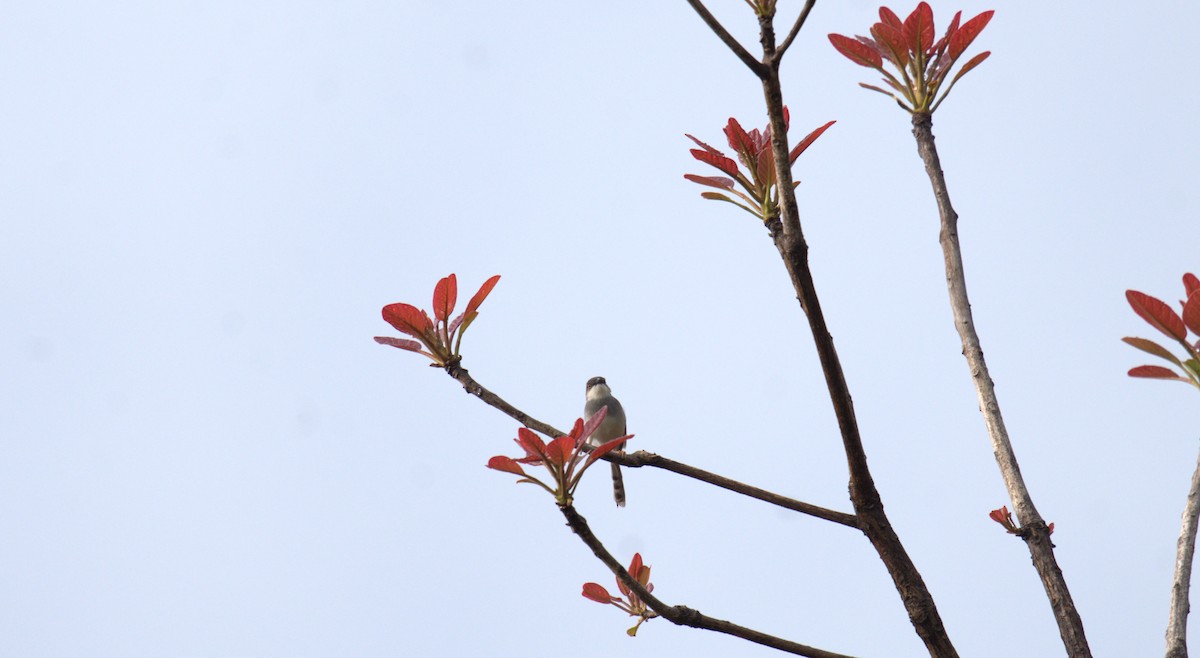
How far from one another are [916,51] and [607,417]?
194 inches

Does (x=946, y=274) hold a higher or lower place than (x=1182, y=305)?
higher

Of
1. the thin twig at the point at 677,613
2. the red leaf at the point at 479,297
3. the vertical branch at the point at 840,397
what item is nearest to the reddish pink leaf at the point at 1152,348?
the vertical branch at the point at 840,397

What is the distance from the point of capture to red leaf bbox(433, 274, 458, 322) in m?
3.00

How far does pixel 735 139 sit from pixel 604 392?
18.7 ft

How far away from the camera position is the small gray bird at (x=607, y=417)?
7.45 m

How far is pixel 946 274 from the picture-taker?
270 centimetres

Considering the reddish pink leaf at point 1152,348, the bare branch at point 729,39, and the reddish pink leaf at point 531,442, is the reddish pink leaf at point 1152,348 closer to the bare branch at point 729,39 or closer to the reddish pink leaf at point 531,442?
the bare branch at point 729,39

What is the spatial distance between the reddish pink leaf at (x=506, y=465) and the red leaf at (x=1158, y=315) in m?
1.33

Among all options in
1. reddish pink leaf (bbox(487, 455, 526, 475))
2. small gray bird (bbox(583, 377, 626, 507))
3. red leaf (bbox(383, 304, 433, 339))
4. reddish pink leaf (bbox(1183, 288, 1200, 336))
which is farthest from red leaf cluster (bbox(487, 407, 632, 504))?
small gray bird (bbox(583, 377, 626, 507))

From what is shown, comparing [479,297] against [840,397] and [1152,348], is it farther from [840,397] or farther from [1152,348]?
[1152,348]

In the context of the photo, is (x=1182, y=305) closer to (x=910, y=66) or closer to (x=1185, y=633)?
(x=1185, y=633)

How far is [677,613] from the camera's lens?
2549 mm

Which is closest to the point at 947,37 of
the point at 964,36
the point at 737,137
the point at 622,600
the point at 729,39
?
the point at 964,36

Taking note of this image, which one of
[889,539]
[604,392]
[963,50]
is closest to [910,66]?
[963,50]
